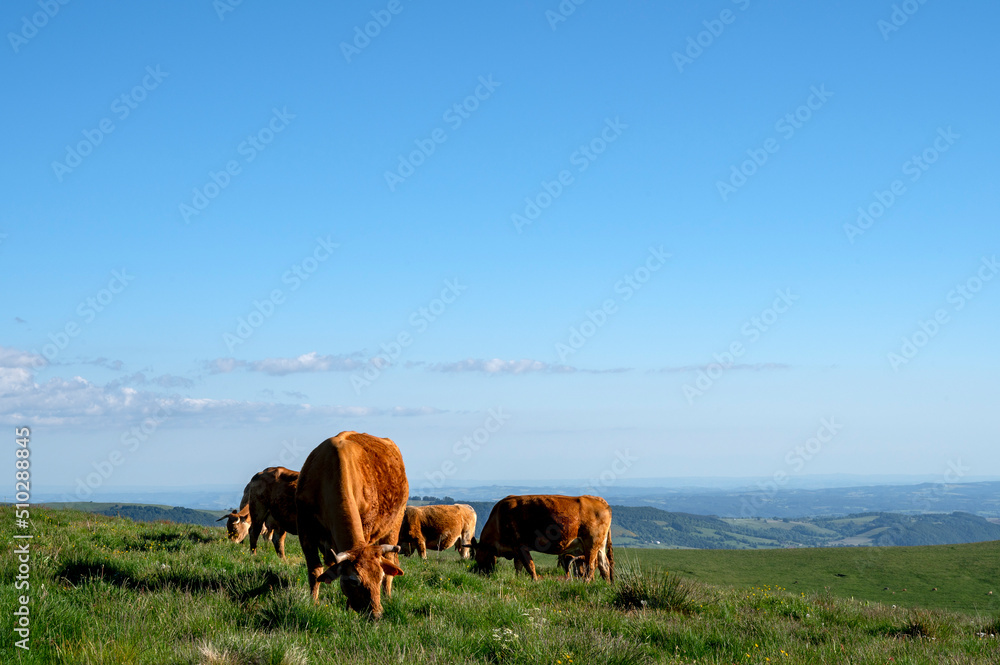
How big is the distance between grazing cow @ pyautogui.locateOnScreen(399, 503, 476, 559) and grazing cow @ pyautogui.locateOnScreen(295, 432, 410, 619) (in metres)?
12.7

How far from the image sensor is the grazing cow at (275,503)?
53.0 ft

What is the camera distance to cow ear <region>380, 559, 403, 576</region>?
9.02 metres

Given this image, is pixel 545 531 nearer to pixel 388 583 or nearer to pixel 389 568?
pixel 388 583

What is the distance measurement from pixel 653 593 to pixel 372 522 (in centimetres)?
491

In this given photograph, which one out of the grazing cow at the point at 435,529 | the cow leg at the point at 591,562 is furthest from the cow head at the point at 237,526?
the cow leg at the point at 591,562

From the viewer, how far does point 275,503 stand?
16422 mm

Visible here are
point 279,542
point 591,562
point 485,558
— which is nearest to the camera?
point 279,542

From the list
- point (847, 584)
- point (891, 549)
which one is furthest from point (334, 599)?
point (891, 549)

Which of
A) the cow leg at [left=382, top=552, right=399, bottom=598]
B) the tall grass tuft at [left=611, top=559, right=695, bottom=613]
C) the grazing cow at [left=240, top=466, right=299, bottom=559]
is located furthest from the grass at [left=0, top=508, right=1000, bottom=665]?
the grazing cow at [left=240, top=466, right=299, bottom=559]

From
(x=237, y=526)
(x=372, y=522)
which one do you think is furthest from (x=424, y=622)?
(x=237, y=526)

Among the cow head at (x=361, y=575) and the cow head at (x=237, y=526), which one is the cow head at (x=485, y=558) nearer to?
the cow head at (x=237, y=526)

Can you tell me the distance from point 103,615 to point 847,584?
27865 millimetres

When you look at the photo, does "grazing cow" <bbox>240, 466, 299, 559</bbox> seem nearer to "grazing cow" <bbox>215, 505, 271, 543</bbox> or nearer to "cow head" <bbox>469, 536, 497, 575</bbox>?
"grazing cow" <bbox>215, 505, 271, 543</bbox>

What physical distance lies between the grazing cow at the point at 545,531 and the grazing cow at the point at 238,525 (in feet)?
23.2
